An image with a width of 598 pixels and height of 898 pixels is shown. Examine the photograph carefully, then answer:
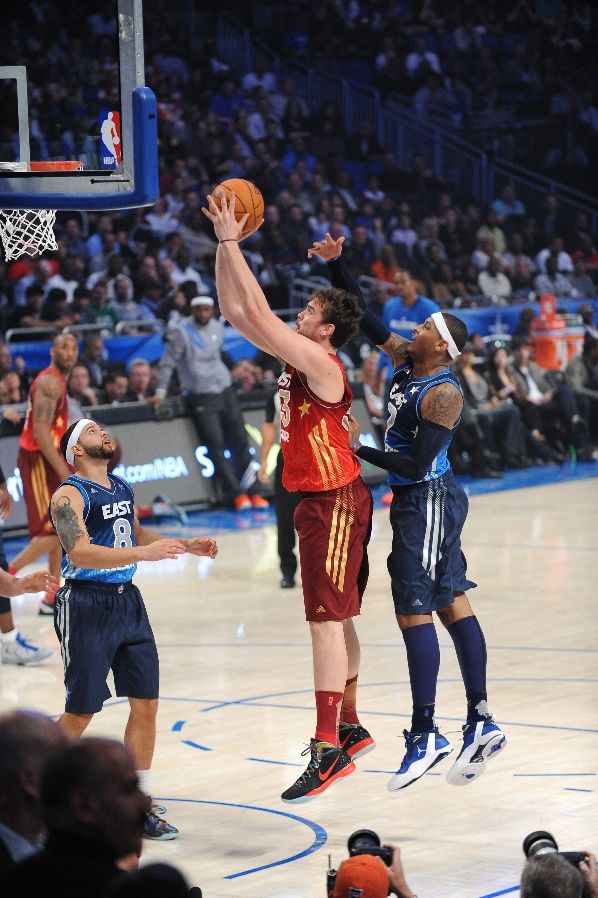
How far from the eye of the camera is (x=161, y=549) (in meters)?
6.95

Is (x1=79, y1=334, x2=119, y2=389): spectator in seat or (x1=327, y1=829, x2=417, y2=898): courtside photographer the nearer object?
(x1=327, y1=829, x2=417, y2=898): courtside photographer

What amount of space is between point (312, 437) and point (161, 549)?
92 centimetres

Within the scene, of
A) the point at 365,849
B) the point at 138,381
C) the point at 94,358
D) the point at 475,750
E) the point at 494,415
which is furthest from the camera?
the point at 494,415

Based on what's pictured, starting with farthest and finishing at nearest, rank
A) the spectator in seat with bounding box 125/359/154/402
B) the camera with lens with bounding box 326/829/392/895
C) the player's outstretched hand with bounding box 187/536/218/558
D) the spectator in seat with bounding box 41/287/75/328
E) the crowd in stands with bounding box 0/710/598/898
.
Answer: the spectator in seat with bounding box 41/287/75/328 < the spectator in seat with bounding box 125/359/154/402 < the player's outstretched hand with bounding box 187/536/218/558 < the camera with lens with bounding box 326/829/392/895 < the crowd in stands with bounding box 0/710/598/898

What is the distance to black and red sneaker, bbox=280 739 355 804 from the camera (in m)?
7.16

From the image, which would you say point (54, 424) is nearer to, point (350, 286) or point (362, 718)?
point (362, 718)

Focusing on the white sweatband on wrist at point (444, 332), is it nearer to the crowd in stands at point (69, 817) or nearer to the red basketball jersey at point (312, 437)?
the red basketball jersey at point (312, 437)

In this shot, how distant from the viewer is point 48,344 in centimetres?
1767

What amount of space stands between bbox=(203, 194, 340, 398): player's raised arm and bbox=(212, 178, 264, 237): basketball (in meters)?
0.12

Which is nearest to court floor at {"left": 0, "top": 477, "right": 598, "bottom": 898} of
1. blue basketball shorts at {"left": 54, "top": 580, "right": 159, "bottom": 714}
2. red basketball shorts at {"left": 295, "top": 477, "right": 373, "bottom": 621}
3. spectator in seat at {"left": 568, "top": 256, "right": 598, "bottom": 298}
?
blue basketball shorts at {"left": 54, "top": 580, "right": 159, "bottom": 714}

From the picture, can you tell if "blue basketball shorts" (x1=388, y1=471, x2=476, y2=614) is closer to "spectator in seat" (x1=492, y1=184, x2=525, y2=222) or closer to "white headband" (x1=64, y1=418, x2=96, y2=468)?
"white headband" (x1=64, y1=418, x2=96, y2=468)

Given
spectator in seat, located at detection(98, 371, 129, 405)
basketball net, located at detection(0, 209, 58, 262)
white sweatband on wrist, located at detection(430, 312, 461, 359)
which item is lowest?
spectator in seat, located at detection(98, 371, 129, 405)

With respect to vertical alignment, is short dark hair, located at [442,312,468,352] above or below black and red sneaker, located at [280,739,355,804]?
above

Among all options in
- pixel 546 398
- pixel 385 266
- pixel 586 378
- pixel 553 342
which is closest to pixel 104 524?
pixel 546 398
